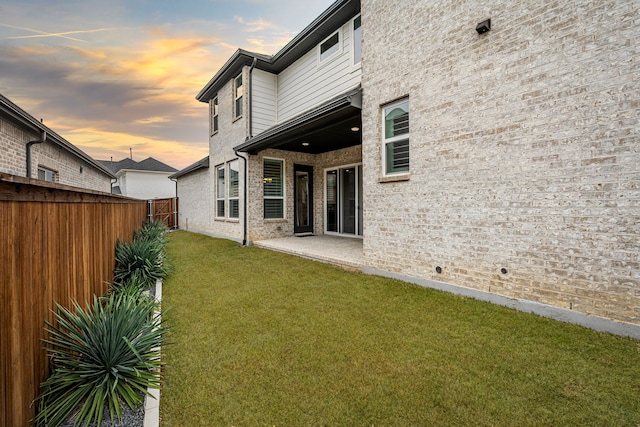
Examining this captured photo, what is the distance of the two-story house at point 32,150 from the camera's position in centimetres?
667

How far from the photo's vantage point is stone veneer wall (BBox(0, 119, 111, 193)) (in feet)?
22.4

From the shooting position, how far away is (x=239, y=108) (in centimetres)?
1068

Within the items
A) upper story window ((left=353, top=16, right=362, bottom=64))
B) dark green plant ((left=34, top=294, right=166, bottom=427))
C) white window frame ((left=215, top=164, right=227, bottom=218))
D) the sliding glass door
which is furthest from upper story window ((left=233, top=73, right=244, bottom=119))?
dark green plant ((left=34, top=294, right=166, bottom=427))

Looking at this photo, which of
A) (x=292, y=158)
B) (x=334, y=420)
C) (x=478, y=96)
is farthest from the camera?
(x=292, y=158)

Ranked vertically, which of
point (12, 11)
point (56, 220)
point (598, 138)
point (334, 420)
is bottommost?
point (334, 420)

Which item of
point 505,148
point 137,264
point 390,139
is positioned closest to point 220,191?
point 137,264

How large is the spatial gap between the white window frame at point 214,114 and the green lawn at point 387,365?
32.8 ft

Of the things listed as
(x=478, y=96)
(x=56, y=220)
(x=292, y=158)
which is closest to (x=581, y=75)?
(x=478, y=96)

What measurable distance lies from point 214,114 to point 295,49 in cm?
554

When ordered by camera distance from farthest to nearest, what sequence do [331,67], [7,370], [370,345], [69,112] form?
1. [69,112]
2. [331,67]
3. [370,345]
4. [7,370]

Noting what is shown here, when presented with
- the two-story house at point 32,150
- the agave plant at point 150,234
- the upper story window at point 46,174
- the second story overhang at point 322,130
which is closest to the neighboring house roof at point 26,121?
the two-story house at point 32,150

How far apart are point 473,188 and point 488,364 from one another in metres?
2.41

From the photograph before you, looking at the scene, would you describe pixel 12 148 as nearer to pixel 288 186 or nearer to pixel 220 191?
pixel 220 191

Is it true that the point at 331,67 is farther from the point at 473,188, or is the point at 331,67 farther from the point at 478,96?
the point at 473,188
